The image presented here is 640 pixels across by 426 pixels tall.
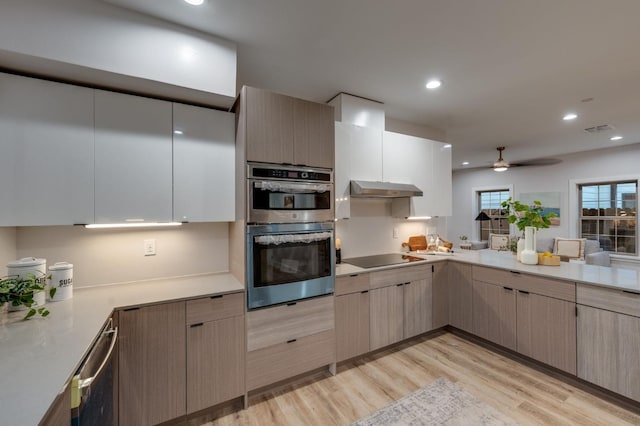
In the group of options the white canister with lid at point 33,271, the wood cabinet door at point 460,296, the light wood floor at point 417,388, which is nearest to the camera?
the white canister with lid at point 33,271

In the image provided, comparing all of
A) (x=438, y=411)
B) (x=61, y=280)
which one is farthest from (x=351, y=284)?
(x=61, y=280)

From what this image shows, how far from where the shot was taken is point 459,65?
7.68ft

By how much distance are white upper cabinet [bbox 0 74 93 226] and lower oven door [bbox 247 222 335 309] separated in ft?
3.67

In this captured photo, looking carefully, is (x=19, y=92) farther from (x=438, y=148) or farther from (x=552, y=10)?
(x=438, y=148)

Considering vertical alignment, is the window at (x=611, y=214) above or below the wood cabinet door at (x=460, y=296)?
above

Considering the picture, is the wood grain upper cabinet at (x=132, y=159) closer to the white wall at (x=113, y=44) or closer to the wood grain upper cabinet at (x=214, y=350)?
the white wall at (x=113, y=44)

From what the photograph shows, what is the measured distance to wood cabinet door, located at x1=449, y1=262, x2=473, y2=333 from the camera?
3027 millimetres

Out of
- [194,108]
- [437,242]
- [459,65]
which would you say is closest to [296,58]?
[194,108]

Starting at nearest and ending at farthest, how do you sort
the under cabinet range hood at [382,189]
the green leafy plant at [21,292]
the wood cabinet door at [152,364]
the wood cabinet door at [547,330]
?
the green leafy plant at [21,292]
the wood cabinet door at [152,364]
the wood cabinet door at [547,330]
the under cabinet range hood at [382,189]

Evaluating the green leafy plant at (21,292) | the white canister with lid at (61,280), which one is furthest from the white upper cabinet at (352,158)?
the green leafy plant at (21,292)

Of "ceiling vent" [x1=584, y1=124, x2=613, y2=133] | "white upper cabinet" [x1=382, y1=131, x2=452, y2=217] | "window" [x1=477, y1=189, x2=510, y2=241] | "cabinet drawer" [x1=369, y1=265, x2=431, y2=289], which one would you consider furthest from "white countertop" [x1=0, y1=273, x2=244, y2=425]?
"window" [x1=477, y1=189, x2=510, y2=241]

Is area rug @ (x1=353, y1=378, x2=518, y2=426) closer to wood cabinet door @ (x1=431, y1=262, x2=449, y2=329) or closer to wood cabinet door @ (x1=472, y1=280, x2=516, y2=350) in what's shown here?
wood cabinet door @ (x1=472, y1=280, x2=516, y2=350)

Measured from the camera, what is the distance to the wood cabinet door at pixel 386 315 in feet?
8.67

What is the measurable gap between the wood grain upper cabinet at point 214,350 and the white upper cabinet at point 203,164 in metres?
0.67
